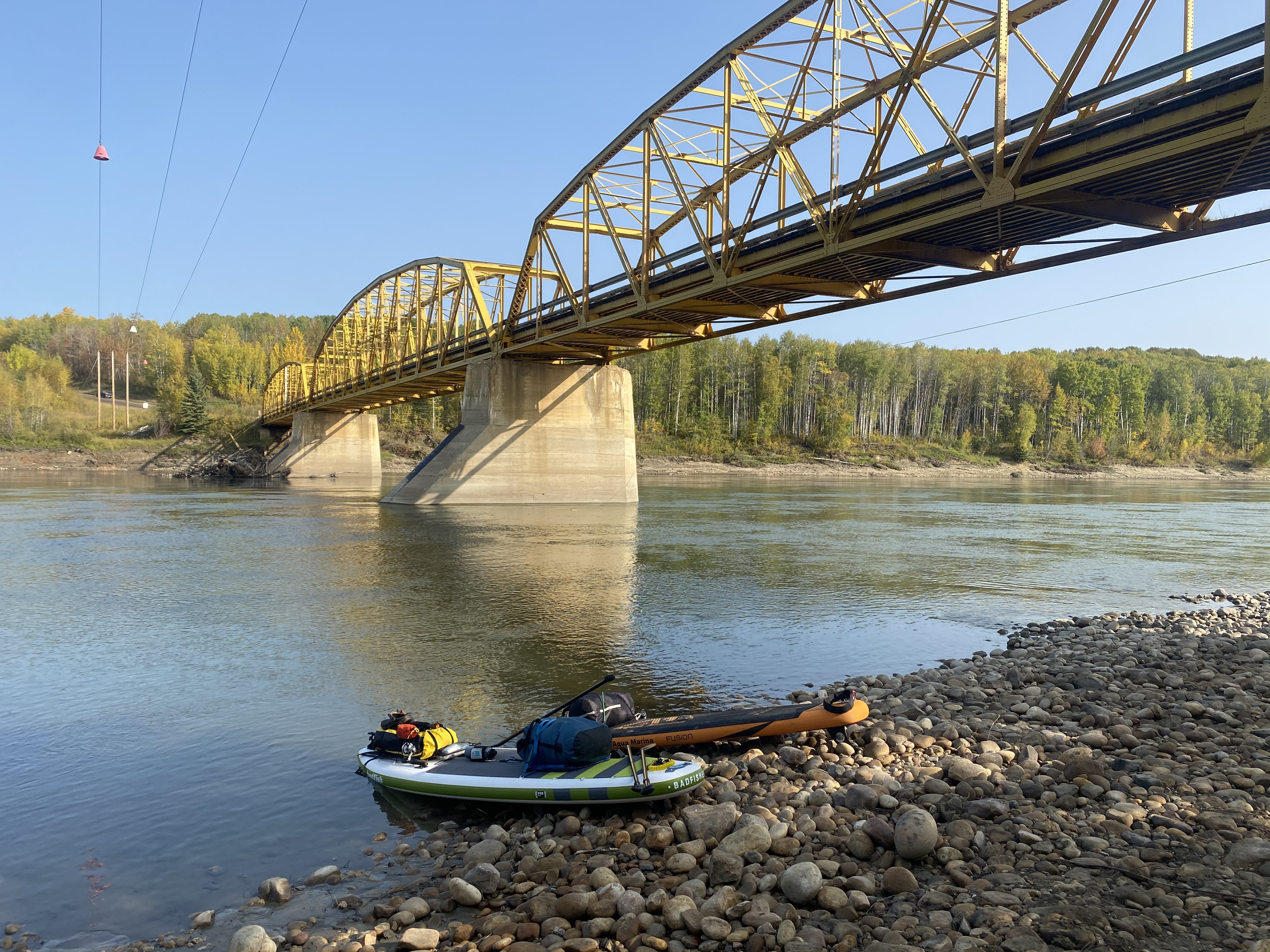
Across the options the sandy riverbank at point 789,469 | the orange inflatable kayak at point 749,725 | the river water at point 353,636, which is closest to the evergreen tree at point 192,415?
the sandy riverbank at point 789,469

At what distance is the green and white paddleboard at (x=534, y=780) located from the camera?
641 centimetres

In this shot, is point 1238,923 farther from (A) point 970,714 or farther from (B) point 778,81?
(B) point 778,81

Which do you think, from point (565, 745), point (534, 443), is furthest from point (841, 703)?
point (534, 443)

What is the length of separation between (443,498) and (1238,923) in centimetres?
3934

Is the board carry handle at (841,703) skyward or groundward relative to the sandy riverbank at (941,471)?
groundward

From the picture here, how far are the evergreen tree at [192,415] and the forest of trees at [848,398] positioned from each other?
947mm

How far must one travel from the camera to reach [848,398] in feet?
391

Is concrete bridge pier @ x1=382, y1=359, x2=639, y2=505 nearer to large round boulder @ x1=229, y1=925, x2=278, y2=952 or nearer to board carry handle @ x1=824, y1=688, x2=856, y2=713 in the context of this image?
board carry handle @ x1=824, y1=688, x2=856, y2=713

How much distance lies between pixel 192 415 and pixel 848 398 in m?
87.4

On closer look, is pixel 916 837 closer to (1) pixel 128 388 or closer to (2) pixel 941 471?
(2) pixel 941 471

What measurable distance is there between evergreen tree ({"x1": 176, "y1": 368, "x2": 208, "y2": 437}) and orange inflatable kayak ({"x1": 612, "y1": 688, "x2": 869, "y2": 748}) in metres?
103

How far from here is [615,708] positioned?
797 cm

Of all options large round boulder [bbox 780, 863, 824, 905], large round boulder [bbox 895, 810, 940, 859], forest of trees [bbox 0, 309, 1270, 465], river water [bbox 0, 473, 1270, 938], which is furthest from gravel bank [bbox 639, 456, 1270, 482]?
large round boulder [bbox 780, 863, 824, 905]

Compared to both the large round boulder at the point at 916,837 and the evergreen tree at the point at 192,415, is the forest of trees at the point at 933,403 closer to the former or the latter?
the evergreen tree at the point at 192,415
